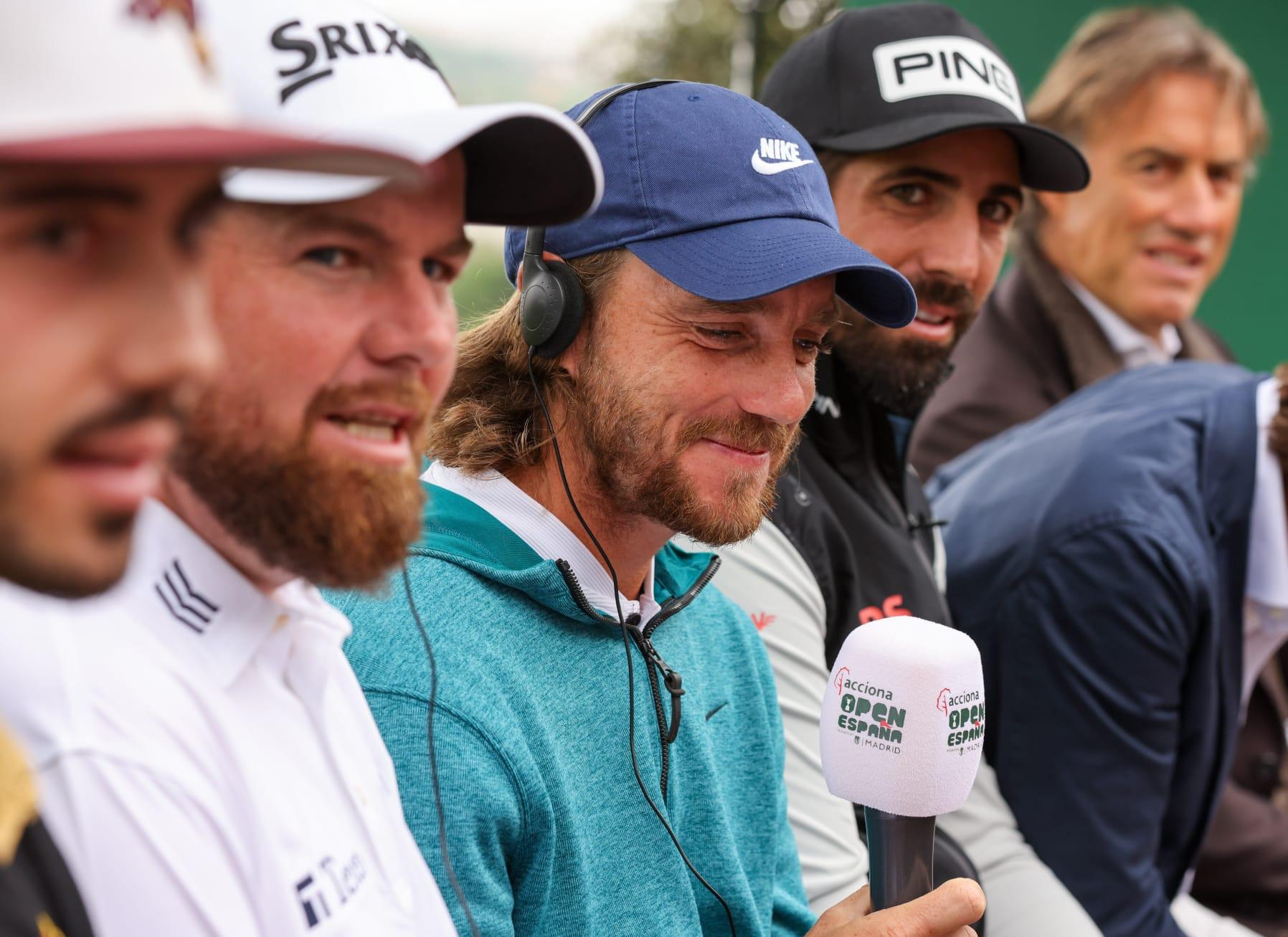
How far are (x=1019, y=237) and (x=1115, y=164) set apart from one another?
13.3 inches

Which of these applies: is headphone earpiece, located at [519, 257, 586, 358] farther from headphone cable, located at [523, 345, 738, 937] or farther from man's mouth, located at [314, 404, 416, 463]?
man's mouth, located at [314, 404, 416, 463]

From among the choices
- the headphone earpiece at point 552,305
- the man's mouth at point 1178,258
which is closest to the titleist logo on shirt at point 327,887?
the headphone earpiece at point 552,305

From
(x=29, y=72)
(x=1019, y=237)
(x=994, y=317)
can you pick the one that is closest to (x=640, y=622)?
(x=29, y=72)

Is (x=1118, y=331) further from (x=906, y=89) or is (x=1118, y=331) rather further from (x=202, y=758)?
(x=202, y=758)

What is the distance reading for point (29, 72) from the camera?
0.60m

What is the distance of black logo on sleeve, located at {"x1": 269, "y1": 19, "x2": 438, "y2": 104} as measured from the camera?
1139 millimetres

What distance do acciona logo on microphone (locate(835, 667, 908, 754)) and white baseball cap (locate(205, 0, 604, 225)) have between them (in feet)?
2.01

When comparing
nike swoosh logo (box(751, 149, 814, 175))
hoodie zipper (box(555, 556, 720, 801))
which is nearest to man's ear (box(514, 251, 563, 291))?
nike swoosh logo (box(751, 149, 814, 175))

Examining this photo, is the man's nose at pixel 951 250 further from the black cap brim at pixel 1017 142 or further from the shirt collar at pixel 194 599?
the shirt collar at pixel 194 599

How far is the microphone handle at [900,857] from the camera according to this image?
1487 mm

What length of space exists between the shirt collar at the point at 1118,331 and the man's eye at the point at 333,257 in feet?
10.8

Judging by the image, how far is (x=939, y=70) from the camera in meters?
2.51

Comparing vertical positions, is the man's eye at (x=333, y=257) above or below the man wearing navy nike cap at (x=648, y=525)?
above

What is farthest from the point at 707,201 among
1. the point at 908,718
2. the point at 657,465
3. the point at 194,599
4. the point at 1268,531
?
the point at 1268,531
